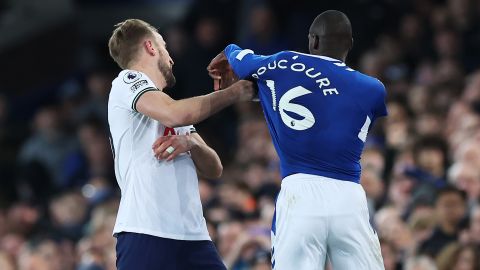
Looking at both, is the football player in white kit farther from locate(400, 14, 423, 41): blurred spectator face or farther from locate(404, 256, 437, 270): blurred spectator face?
locate(400, 14, 423, 41): blurred spectator face

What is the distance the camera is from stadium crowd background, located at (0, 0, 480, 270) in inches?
392

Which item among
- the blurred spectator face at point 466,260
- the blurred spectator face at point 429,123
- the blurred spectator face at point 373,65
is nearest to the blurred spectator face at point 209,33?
the blurred spectator face at point 373,65

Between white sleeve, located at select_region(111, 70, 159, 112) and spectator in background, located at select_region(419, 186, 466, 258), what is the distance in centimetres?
352

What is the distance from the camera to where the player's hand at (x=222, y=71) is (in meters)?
6.95

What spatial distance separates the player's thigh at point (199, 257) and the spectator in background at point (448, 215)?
3143mm

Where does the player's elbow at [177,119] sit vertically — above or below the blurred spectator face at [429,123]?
above

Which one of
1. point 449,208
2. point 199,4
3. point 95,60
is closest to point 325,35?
point 449,208

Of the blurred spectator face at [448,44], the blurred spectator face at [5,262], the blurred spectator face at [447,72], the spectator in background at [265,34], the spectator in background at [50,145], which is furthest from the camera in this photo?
the spectator in background at [50,145]

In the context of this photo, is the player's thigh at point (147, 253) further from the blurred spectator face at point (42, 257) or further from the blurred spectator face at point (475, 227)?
the blurred spectator face at point (42, 257)

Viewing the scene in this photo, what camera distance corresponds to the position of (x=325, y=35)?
6.53 meters

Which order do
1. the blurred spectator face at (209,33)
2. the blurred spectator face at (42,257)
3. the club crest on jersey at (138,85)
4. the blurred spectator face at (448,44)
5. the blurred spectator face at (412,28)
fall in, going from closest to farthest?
1. the club crest on jersey at (138,85)
2. the blurred spectator face at (42,257)
3. the blurred spectator face at (448,44)
4. the blurred spectator face at (412,28)
5. the blurred spectator face at (209,33)

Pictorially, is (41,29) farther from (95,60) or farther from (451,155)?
(451,155)

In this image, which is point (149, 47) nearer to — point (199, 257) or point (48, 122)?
point (199, 257)

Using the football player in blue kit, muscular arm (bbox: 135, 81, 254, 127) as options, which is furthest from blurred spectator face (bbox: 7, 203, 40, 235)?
the football player in blue kit
